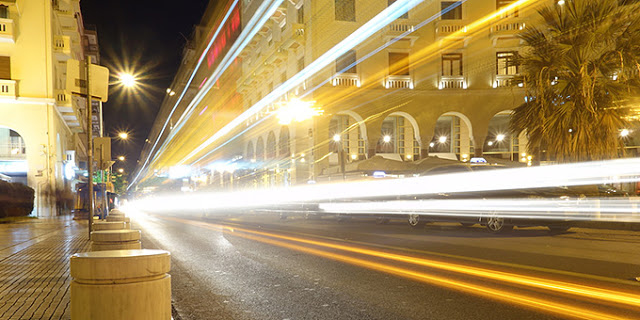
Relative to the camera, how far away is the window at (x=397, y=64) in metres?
32.9

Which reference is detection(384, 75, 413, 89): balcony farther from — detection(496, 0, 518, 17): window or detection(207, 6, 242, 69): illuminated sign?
detection(207, 6, 242, 69): illuminated sign

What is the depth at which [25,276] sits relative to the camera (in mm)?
6871

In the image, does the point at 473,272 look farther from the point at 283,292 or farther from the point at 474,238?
the point at 474,238

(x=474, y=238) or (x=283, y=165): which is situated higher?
(x=283, y=165)

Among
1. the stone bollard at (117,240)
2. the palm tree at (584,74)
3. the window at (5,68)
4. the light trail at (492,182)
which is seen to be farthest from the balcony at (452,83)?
the stone bollard at (117,240)

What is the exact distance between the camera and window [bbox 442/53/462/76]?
32.7 metres

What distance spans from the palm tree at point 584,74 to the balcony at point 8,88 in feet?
90.3

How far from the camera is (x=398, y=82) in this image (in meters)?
32.8

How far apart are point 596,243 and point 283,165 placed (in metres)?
28.3

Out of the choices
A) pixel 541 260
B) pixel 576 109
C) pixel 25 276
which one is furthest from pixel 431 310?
pixel 576 109

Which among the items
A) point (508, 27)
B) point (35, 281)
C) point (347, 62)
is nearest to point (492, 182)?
point (35, 281)

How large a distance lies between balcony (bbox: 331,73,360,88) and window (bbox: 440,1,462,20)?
718 centimetres

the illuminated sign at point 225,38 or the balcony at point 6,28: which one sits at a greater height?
the illuminated sign at point 225,38

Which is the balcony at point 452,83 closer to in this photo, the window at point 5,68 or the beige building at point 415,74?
the beige building at point 415,74
